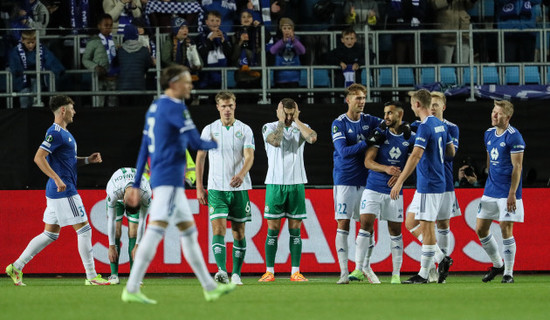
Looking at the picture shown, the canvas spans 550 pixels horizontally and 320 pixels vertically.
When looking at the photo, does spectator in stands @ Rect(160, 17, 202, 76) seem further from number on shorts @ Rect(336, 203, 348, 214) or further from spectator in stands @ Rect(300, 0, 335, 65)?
number on shorts @ Rect(336, 203, 348, 214)

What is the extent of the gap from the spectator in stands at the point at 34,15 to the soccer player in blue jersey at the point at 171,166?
996 cm

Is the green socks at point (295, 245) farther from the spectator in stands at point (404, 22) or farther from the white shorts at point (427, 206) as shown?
the spectator in stands at point (404, 22)

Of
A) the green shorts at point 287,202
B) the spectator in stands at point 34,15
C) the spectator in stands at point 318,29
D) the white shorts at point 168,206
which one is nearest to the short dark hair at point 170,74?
the white shorts at point 168,206

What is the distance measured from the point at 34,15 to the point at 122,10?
1.68 metres

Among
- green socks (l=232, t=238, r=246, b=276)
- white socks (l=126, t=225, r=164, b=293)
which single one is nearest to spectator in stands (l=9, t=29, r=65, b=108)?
green socks (l=232, t=238, r=246, b=276)

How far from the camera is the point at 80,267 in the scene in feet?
51.7

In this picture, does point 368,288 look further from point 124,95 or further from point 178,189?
point 124,95

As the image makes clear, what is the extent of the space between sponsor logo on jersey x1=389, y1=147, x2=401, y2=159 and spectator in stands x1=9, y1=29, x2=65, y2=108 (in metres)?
7.42

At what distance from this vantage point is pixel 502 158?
1288 cm

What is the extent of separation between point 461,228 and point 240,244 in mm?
4334

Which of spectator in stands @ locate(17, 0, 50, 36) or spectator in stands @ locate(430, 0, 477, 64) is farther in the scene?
spectator in stands @ locate(430, 0, 477, 64)

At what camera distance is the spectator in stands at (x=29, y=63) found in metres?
17.6

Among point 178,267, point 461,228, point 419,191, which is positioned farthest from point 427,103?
point 178,267

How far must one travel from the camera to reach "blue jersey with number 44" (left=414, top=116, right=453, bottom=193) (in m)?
12.1
